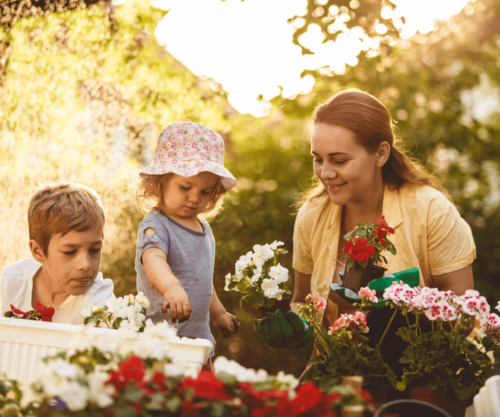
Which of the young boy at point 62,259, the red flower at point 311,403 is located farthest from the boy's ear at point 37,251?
the red flower at point 311,403

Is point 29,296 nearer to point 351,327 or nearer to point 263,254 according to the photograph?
point 263,254

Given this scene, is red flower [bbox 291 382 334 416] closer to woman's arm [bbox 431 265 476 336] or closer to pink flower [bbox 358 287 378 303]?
pink flower [bbox 358 287 378 303]

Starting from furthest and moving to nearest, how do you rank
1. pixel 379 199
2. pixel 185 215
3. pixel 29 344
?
pixel 379 199 → pixel 185 215 → pixel 29 344

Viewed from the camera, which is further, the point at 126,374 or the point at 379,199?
the point at 379,199

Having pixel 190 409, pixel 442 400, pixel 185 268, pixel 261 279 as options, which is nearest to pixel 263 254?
pixel 261 279

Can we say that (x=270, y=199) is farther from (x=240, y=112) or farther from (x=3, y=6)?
(x=3, y=6)

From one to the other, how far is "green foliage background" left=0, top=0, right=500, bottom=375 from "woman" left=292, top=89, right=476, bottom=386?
150cm

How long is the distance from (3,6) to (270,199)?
2433mm

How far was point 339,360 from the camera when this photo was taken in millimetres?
1296

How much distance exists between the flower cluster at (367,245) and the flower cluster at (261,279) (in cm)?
22

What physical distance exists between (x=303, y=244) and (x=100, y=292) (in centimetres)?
99

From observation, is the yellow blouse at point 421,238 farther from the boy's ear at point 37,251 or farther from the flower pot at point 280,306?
the boy's ear at point 37,251

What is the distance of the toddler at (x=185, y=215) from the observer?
5.85 feet

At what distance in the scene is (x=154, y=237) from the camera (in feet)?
5.45
